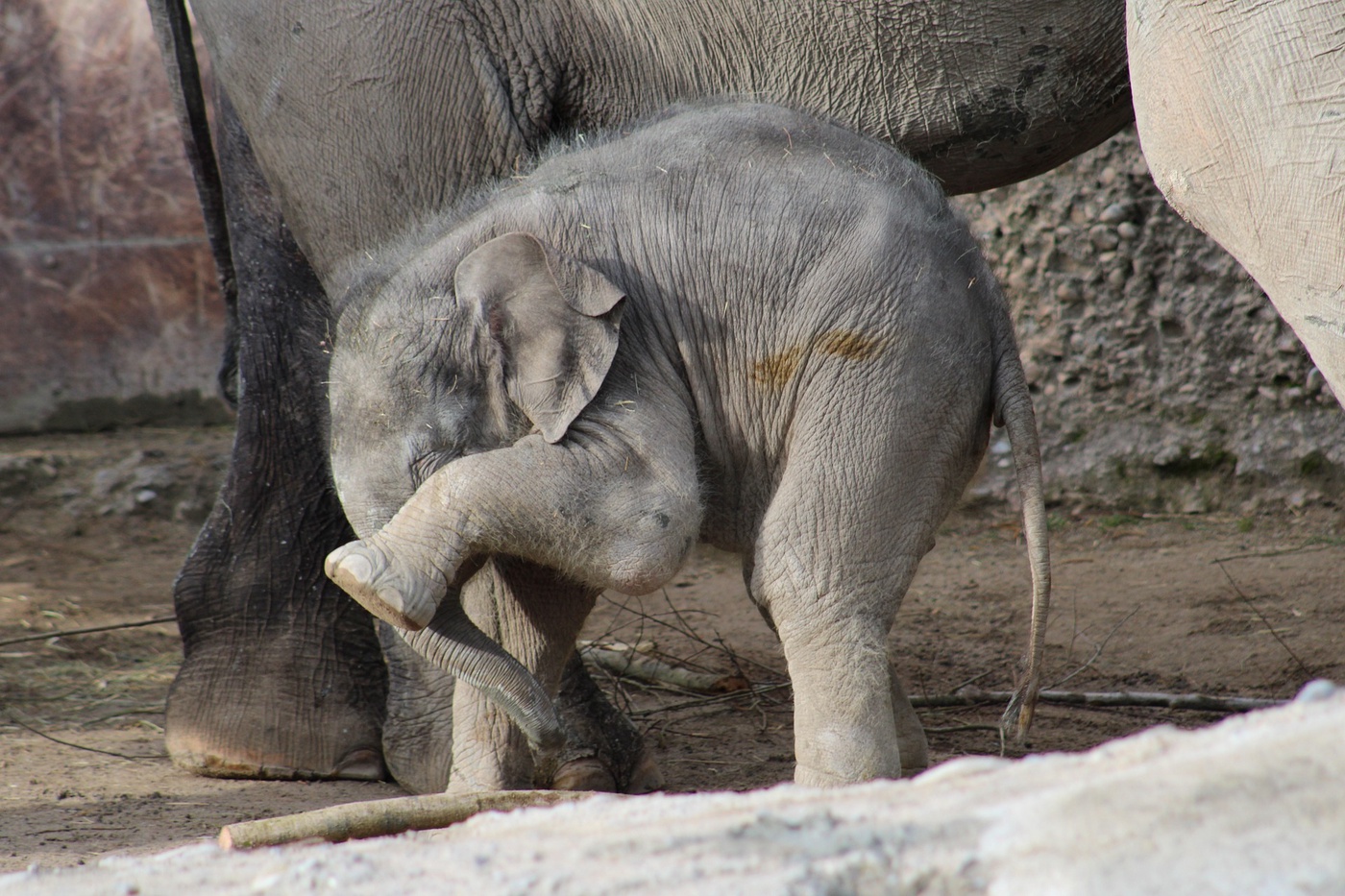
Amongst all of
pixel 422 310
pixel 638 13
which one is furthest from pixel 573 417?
pixel 638 13

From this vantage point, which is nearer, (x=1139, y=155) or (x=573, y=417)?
(x=573, y=417)

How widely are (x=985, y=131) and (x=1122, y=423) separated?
263cm

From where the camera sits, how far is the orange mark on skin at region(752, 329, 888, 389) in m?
2.54

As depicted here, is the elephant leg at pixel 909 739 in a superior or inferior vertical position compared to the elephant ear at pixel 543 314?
inferior

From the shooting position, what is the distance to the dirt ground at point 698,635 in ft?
10.5

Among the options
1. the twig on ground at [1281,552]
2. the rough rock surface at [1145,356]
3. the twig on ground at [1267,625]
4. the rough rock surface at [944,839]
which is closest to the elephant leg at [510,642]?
the rough rock surface at [944,839]

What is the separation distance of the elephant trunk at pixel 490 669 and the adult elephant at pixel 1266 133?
131cm

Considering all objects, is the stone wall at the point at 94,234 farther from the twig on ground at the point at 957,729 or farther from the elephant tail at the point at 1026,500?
the elephant tail at the point at 1026,500

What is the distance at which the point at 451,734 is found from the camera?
3.23 m

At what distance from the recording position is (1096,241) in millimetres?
5363

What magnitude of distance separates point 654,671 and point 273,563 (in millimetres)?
1079

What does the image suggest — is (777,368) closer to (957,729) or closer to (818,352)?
(818,352)

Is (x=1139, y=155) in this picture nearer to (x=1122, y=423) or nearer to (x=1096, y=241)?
(x=1096, y=241)

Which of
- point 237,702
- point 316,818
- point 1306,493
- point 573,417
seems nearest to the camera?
point 316,818
